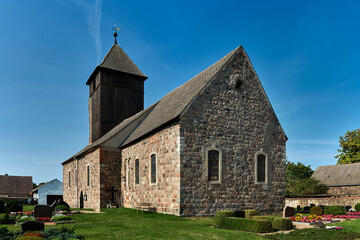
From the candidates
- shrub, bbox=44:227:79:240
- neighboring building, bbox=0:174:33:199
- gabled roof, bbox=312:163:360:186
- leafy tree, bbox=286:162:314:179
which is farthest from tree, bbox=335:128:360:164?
neighboring building, bbox=0:174:33:199

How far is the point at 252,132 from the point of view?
19891mm

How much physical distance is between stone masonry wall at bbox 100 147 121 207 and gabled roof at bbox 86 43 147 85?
10955mm

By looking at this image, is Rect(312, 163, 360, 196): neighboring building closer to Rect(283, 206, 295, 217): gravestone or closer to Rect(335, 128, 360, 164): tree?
Rect(335, 128, 360, 164): tree

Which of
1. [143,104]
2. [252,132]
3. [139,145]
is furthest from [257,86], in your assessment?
[143,104]

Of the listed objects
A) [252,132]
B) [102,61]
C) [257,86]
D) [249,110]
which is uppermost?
[102,61]

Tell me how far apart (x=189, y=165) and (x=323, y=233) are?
752 centimetres

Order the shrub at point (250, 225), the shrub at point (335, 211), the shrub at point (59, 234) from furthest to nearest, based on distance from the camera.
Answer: the shrub at point (335, 211)
the shrub at point (250, 225)
the shrub at point (59, 234)

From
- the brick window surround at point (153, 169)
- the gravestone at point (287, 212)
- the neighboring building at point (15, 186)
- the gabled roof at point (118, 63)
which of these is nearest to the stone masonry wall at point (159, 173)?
the brick window surround at point (153, 169)

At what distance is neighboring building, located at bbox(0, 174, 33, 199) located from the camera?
61.2 m

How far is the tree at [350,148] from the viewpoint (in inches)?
2000

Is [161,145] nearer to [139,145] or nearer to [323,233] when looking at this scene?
[139,145]

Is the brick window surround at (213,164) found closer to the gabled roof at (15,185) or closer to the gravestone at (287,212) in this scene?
the gravestone at (287,212)

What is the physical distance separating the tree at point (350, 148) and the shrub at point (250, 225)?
44.9 m

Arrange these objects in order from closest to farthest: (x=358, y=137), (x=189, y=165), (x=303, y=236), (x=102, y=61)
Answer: (x=303, y=236)
(x=189, y=165)
(x=102, y=61)
(x=358, y=137)
